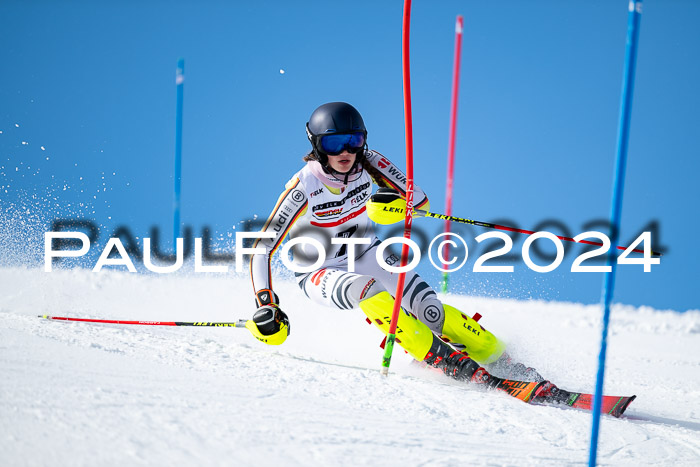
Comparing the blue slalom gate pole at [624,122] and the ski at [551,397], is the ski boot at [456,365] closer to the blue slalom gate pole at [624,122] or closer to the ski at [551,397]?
the ski at [551,397]

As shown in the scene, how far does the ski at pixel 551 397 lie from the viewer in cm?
292

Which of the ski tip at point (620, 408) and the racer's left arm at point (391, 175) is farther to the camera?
the racer's left arm at point (391, 175)

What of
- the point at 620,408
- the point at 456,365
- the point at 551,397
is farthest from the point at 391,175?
the point at 620,408

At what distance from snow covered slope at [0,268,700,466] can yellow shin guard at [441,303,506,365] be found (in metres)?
0.26

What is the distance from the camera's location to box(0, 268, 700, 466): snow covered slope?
6.22ft

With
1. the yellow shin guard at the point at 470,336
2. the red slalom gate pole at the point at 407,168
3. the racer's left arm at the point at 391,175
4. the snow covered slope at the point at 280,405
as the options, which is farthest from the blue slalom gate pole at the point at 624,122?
the racer's left arm at the point at 391,175

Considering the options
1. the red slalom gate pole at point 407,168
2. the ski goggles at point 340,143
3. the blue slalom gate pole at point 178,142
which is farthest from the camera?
the blue slalom gate pole at point 178,142

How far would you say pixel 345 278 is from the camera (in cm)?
322

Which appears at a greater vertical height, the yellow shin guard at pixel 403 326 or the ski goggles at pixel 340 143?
the ski goggles at pixel 340 143

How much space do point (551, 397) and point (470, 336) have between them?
0.53 metres

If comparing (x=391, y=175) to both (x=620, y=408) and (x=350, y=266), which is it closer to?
(x=350, y=266)

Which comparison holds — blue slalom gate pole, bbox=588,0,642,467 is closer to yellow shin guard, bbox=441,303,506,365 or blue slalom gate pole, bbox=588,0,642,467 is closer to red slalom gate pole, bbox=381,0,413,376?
red slalom gate pole, bbox=381,0,413,376

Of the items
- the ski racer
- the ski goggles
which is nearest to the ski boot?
the ski racer

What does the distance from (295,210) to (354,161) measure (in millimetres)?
432
